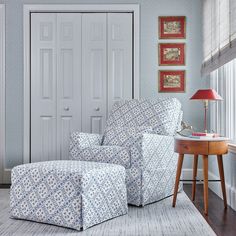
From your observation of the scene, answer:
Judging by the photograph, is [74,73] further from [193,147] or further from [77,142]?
[193,147]

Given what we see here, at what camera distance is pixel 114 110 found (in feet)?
13.9

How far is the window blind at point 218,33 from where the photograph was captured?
3.41 metres

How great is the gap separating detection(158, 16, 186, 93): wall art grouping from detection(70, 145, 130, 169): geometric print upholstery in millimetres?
1527

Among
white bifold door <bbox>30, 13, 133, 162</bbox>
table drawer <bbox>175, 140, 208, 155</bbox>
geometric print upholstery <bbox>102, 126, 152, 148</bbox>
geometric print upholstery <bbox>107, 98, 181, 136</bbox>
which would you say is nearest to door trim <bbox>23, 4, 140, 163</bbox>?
white bifold door <bbox>30, 13, 133, 162</bbox>

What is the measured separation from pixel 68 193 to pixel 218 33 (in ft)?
7.10

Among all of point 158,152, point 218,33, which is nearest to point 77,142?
point 158,152

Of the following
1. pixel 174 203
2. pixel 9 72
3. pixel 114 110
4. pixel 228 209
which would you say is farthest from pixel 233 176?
pixel 9 72

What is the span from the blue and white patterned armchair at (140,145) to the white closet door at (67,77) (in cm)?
78

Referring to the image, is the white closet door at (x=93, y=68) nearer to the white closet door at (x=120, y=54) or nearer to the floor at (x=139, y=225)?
the white closet door at (x=120, y=54)

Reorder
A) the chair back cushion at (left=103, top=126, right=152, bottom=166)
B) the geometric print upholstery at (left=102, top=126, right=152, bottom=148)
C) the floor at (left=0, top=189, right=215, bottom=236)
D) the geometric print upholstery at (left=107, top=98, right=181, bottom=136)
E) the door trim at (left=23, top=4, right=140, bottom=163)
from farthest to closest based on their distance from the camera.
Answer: the door trim at (left=23, top=4, right=140, bottom=163), the geometric print upholstery at (left=107, top=98, right=181, bottom=136), the geometric print upholstery at (left=102, top=126, right=152, bottom=148), the chair back cushion at (left=103, top=126, right=152, bottom=166), the floor at (left=0, top=189, right=215, bottom=236)

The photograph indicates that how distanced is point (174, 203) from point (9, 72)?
2.53 meters

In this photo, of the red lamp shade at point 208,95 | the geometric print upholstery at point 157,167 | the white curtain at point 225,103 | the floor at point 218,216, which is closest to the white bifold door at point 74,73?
the white curtain at point 225,103

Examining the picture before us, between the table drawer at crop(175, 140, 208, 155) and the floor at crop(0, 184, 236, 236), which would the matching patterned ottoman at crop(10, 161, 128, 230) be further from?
the floor at crop(0, 184, 236, 236)

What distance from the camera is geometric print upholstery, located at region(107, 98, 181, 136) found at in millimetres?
3965
